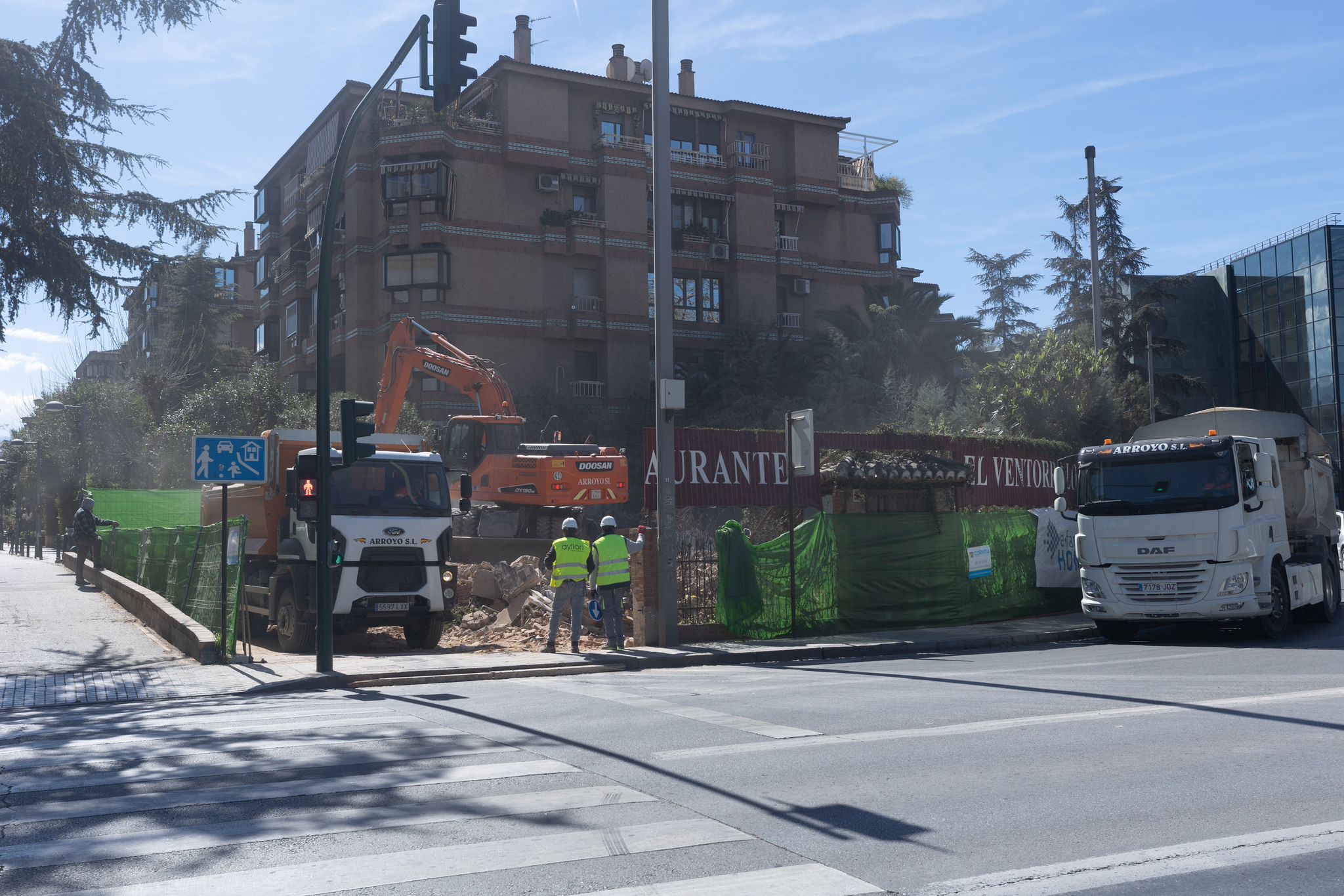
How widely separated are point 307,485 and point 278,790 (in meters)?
7.95

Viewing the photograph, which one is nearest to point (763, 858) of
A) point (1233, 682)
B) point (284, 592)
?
point (1233, 682)

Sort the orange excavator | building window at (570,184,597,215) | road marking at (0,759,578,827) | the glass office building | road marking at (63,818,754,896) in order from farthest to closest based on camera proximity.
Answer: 1. the glass office building
2. building window at (570,184,597,215)
3. the orange excavator
4. road marking at (0,759,578,827)
5. road marking at (63,818,754,896)

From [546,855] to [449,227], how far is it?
40.5 m

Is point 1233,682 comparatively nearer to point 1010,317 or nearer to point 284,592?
point 284,592

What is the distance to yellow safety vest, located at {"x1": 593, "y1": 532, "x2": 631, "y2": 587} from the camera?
16.5 m

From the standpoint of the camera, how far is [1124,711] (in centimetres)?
974

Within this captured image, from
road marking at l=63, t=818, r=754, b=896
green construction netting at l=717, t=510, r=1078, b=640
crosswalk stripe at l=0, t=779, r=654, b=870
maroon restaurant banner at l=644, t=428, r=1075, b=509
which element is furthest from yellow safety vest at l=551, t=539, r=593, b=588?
road marking at l=63, t=818, r=754, b=896

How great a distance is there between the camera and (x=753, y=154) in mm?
50781

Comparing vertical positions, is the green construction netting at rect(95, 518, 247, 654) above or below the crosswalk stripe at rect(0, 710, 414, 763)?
above

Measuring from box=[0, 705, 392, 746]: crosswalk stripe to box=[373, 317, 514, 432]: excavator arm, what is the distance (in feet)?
50.7

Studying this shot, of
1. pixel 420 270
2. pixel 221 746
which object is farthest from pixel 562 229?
pixel 221 746

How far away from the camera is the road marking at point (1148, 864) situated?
16.6 feet

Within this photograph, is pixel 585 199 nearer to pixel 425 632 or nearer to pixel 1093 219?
pixel 1093 219

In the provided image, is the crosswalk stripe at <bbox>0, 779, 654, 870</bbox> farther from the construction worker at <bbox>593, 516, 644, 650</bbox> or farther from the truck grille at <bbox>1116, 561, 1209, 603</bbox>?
the truck grille at <bbox>1116, 561, 1209, 603</bbox>
